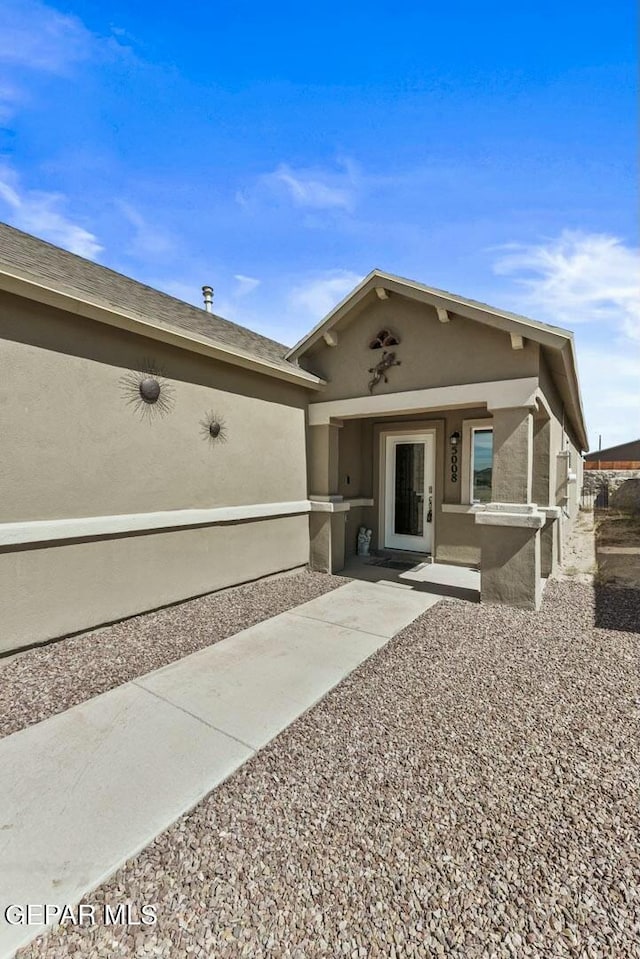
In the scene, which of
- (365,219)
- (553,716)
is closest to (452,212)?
(365,219)

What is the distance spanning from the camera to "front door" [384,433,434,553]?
8.87 meters

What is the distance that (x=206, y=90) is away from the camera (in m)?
6.71

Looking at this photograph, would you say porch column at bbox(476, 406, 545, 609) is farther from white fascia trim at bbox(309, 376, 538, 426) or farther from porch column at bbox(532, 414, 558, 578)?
porch column at bbox(532, 414, 558, 578)

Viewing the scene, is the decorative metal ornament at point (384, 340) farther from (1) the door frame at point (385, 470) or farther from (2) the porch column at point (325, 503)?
(1) the door frame at point (385, 470)

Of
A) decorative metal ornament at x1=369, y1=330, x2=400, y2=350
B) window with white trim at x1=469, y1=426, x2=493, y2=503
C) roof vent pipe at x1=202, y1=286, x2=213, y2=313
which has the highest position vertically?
roof vent pipe at x1=202, y1=286, x2=213, y2=313

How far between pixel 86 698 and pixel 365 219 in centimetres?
837

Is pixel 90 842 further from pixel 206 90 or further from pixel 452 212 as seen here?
pixel 206 90

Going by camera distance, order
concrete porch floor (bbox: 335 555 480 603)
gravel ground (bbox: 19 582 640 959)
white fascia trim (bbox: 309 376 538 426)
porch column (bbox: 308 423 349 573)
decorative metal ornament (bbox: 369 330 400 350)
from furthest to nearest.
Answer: porch column (bbox: 308 423 349 573) → decorative metal ornament (bbox: 369 330 400 350) → concrete porch floor (bbox: 335 555 480 603) → white fascia trim (bbox: 309 376 538 426) → gravel ground (bbox: 19 582 640 959)

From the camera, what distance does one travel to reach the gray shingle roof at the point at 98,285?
448cm

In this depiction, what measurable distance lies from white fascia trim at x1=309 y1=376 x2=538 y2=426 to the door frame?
1843 millimetres

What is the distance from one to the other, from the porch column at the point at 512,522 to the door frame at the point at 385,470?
2.56m

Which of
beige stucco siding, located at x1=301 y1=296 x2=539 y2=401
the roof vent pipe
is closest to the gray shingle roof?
beige stucco siding, located at x1=301 y1=296 x2=539 y2=401

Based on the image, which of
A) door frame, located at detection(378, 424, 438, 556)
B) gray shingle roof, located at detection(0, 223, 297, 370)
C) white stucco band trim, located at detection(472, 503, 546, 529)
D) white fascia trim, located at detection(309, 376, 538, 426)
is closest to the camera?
gray shingle roof, located at detection(0, 223, 297, 370)

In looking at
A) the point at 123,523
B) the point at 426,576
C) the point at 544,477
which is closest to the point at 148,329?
the point at 123,523
